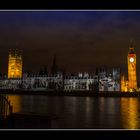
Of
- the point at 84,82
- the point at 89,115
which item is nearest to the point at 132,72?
the point at 84,82

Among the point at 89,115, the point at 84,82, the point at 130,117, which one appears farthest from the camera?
the point at 84,82

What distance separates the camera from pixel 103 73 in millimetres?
31859

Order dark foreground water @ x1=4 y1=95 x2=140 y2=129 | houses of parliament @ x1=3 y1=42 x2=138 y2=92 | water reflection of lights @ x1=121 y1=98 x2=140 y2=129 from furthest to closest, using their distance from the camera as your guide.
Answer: houses of parliament @ x1=3 y1=42 x2=138 y2=92, dark foreground water @ x1=4 y1=95 x2=140 y2=129, water reflection of lights @ x1=121 y1=98 x2=140 y2=129

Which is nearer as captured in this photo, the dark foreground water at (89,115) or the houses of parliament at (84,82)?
the dark foreground water at (89,115)

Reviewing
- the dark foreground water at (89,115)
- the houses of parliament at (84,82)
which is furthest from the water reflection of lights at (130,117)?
the houses of parliament at (84,82)

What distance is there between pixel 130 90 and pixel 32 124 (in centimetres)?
3096

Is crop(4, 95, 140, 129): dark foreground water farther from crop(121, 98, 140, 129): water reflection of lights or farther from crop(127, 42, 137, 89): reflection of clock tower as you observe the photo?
crop(127, 42, 137, 89): reflection of clock tower

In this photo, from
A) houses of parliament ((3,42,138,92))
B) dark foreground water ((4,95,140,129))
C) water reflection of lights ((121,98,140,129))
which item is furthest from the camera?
houses of parliament ((3,42,138,92))

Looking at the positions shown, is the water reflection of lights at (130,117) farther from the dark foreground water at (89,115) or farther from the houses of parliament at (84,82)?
the houses of parliament at (84,82)

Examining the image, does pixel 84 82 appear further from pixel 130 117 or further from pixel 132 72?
pixel 130 117

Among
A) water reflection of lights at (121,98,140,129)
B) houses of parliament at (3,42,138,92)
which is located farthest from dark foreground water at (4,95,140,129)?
houses of parliament at (3,42,138,92)

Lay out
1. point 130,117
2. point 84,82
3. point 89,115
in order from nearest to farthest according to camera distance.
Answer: point 130,117
point 89,115
point 84,82
